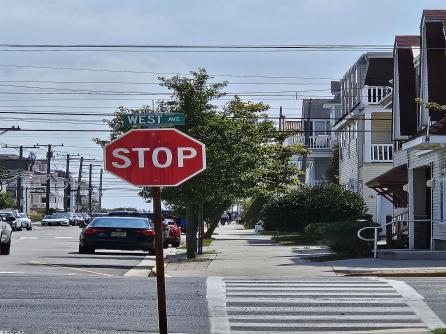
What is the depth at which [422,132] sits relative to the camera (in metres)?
27.3

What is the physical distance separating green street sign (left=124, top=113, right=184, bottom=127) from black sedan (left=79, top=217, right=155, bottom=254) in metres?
20.4

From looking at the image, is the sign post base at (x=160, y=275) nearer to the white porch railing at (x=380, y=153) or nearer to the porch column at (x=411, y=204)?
the porch column at (x=411, y=204)

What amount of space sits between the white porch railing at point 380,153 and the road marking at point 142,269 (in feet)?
74.2

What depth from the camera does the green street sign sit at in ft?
31.5

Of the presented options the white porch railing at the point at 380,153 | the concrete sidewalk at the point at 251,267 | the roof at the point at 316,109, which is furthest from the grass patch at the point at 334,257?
the roof at the point at 316,109

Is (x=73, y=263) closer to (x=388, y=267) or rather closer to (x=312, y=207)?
(x=388, y=267)

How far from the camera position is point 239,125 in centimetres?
2864

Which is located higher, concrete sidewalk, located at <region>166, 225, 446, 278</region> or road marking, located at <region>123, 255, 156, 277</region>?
concrete sidewalk, located at <region>166, 225, 446, 278</region>

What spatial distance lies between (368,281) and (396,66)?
49.3ft

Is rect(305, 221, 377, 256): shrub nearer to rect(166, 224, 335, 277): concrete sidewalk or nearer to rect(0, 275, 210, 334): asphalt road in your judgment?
rect(166, 224, 335, 277): concrete sidewalk

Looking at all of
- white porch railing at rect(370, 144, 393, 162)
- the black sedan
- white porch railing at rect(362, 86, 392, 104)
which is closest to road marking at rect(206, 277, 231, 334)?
the black sedan

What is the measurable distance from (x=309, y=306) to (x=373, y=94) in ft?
117

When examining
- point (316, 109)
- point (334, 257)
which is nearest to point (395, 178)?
point (334, 257)

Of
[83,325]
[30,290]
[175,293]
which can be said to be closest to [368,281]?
[175,293]
